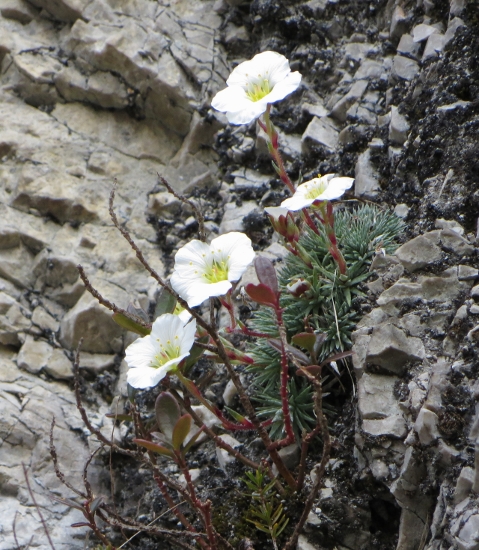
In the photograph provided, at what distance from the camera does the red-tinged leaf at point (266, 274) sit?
2334 mm

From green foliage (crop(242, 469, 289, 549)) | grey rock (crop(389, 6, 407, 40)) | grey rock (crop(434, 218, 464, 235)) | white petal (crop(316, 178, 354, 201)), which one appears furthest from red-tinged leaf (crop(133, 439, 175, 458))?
grey rock (crop(389, 6, 407, 40))

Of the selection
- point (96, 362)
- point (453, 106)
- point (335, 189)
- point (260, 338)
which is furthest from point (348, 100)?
point (96, 362)

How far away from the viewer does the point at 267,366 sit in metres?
2.78

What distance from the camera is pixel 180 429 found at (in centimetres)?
218

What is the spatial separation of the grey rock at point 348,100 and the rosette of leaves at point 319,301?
1123mm

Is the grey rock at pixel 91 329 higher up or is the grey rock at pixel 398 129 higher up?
the grey rock at pixel 398 129

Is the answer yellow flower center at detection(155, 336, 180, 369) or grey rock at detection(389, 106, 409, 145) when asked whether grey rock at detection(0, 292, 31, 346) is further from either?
grey rock at detection(389, 106, 409, 145)

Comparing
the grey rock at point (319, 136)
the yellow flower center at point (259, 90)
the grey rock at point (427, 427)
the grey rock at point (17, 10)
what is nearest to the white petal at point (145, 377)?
the grey rock at point (427, 427)

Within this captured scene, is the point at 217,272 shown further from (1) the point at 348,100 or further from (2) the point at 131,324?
(1) the point at 348,100

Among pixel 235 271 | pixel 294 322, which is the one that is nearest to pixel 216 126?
pixel 294 322

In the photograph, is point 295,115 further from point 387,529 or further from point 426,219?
point 387,529

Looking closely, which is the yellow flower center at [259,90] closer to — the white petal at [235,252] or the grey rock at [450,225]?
the white petal at [235,252]

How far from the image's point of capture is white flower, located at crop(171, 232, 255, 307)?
91.3 inches

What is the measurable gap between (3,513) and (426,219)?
2441 mm
